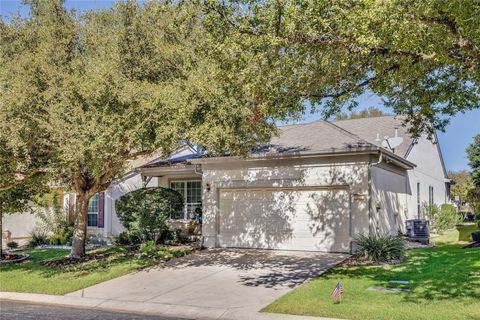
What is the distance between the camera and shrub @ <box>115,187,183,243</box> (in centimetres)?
1641

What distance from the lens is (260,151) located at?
16.7 m

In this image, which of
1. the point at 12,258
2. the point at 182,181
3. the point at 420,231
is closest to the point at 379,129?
the point at 420,231

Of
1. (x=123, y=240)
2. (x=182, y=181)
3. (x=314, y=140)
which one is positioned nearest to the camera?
(x=314, y=140)

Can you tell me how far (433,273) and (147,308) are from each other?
6.79 meters

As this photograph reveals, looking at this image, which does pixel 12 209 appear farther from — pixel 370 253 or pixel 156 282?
pixel 370 253

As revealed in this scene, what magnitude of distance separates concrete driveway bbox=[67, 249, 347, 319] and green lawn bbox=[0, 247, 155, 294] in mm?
565

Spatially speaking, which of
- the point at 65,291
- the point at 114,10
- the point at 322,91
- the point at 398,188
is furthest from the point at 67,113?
the point at 398,188

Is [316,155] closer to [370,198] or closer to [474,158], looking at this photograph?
[370,198]

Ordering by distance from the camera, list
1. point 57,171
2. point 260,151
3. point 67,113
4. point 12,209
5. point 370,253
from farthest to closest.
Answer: point 260,151
point 12,209
point 370,253
point 57,171
point 67,113

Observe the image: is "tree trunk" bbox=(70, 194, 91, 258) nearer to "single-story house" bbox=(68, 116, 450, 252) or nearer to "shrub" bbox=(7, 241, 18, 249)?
"single-story house" bbox=(68, 116, 450, 252)

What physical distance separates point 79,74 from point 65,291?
5565 mm

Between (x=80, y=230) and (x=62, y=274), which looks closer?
(x=62, y=274)

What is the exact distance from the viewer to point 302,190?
1605 centimetres

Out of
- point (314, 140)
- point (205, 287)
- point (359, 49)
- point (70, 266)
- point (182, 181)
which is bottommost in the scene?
point (205, 287)
